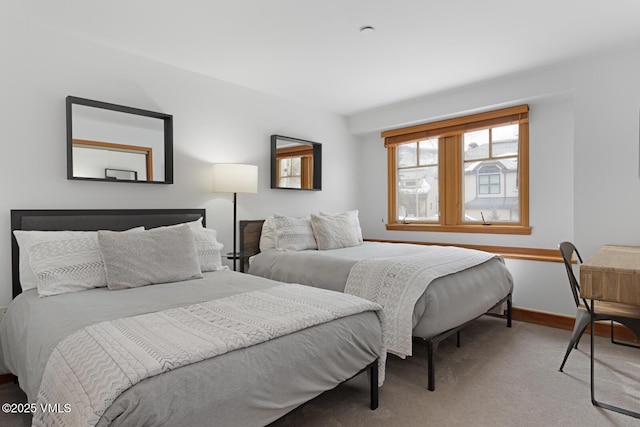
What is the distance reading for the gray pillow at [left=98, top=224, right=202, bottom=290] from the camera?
226 cm

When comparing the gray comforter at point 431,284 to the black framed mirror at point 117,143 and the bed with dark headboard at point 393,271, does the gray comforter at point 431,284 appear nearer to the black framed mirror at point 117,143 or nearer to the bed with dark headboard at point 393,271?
the bed with dark headboard at point 393,271

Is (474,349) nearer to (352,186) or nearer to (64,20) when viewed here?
(352,186)

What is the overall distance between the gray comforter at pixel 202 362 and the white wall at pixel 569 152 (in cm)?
237

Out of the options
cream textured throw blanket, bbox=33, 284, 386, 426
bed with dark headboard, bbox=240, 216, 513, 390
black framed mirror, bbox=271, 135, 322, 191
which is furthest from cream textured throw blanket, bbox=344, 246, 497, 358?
black framed mirror, bbox=271, 135, 322, 191

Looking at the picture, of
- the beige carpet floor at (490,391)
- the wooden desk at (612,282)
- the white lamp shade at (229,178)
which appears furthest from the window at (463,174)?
the white lamp shade at (229,178)

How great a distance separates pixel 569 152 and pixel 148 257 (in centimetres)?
378

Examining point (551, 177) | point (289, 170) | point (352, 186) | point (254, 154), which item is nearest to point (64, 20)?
point (254, 154)

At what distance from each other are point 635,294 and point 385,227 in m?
3.35

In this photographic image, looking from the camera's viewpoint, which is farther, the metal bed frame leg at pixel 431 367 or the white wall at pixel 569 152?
the white wall at pixel 569 152

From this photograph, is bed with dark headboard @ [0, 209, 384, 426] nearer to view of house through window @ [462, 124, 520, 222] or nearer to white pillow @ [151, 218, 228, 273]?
white pillow @ [151, 218, 228, 273]

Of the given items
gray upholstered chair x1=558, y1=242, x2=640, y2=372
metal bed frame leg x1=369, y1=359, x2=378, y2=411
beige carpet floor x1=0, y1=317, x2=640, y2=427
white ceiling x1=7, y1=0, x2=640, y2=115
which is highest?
white ceiling x1=7, y1=0, x2=640, y2=115

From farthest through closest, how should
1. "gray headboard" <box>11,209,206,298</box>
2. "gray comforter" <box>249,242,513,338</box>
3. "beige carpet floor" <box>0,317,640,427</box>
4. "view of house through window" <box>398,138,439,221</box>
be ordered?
"view of house through window" <box>398,138,439,221</box> → "gray headboard" <box>11,209,206,298</box> → "gray comforter" <box>249,242,513,338</box> → "beige carpet floor" <box>0,317,640,427</box>

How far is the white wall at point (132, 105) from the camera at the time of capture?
2508 millimetres

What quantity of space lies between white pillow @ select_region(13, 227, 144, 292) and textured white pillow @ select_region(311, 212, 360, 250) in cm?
197
